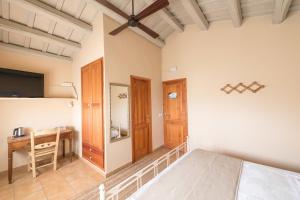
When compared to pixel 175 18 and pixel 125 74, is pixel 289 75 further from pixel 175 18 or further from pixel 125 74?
pixel 125 74

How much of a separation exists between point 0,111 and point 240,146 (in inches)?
183

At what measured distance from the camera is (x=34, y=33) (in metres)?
2.61

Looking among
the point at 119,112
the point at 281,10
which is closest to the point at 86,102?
the point at 119,112

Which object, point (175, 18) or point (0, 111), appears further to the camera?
point (175, 18)

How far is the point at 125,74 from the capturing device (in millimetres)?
2943

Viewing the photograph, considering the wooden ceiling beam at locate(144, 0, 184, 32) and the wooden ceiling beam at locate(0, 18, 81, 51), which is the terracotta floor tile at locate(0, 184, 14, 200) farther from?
the wooden ceiling beam at locate(144, 0, 184, 32)

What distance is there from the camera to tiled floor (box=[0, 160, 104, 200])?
2104 millimetres

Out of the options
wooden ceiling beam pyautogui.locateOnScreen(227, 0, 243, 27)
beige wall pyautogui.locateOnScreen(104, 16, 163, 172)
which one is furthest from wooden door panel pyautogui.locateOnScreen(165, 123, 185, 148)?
wooden ceiling beam pyautogui.locateOnScreen(227, 0, 243, 27)

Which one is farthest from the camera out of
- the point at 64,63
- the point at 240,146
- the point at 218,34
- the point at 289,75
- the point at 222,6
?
the point at 64,63

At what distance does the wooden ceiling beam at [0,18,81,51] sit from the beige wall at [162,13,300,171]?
260 cm

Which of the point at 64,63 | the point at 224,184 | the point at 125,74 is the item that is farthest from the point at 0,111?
the point at 224,184

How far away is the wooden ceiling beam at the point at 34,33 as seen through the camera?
7.63 ft

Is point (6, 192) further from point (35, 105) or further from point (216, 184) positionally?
point (216, 184)

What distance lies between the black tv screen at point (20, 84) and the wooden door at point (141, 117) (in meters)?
2.01
